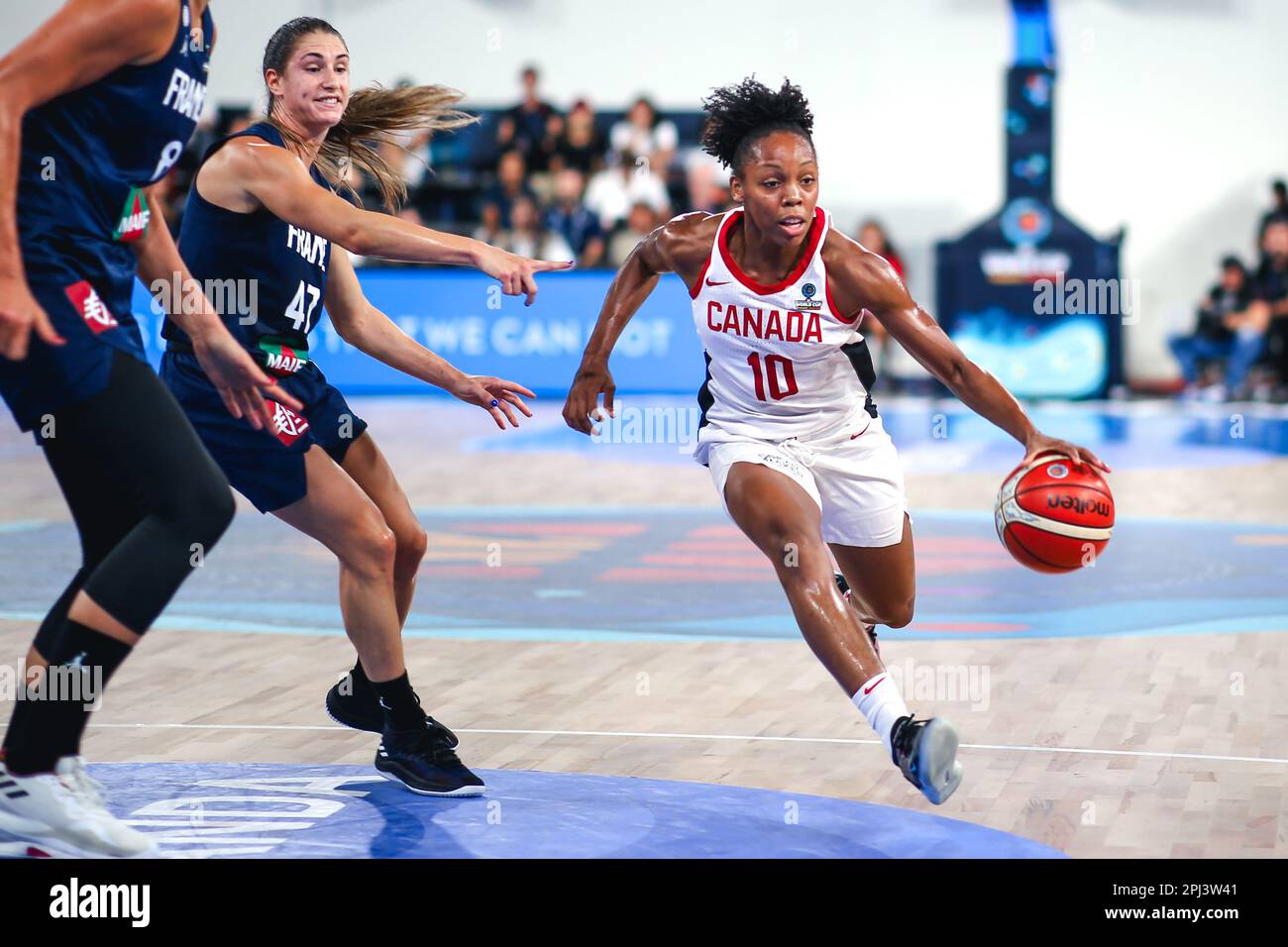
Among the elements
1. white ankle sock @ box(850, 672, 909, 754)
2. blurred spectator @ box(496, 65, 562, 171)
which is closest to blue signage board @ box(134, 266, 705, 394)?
blurred spectator @ box(496, 65, 562, 171)

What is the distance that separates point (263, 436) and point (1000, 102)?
649 inches

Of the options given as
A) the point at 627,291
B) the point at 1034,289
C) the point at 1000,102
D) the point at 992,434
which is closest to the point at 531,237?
the point at 1034,289

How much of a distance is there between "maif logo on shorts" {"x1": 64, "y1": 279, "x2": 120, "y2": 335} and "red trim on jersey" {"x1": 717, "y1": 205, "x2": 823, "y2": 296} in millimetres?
1853

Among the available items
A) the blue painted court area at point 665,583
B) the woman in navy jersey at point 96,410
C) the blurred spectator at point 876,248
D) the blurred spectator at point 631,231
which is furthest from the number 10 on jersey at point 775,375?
the blurred spectator at point 876,248

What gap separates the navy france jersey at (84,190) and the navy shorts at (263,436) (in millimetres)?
691

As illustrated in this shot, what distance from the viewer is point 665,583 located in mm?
7910

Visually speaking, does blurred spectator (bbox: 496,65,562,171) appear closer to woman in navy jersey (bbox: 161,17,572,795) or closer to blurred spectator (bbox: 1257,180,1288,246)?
blurred spectator (bbox: 1257,180,1288,246)

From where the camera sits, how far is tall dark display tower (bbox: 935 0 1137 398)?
16688mm

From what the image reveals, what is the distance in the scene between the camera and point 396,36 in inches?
810

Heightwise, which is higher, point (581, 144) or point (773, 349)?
point (581, 144)

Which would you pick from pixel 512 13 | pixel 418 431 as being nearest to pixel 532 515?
pixel 418 431

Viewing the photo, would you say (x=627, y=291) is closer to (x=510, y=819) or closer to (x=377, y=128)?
(x=377, y=128)

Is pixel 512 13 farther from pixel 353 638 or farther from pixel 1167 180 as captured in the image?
pixel 353 638
